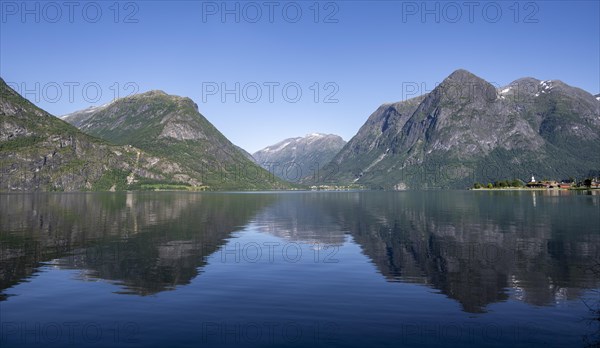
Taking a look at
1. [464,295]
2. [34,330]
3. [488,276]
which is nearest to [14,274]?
[34,330]

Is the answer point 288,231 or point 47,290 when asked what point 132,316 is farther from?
point 288,231

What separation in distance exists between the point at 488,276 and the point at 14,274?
4284 cm

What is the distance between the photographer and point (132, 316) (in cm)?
2638

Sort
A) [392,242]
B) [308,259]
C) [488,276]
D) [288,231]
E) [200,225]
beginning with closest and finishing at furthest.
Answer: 1. [488,276]
2. [308,259]
3. [392,242]
4. [288,231]
5. [200,225]

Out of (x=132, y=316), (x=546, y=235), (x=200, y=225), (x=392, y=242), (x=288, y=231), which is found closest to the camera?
(x=132, y=316)

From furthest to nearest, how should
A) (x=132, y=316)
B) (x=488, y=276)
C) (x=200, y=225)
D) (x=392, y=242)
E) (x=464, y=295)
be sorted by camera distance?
→ (x=200, y=225)
(x=392, y=242)
(x=488, y=276)
(x=464, y=295)
(x=132, y=316)

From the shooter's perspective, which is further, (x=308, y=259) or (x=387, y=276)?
(x=308, y=259)

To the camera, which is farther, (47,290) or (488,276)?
(488,276)

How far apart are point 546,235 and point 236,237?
162ft

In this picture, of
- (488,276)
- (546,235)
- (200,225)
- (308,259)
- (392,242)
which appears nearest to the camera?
(488,276)

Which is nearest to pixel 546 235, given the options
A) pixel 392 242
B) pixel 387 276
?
pixel 392 242

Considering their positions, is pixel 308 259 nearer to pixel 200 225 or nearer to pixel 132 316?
pixel 132 316

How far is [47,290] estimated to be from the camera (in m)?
32.9

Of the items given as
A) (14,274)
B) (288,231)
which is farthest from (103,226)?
(14,274)
